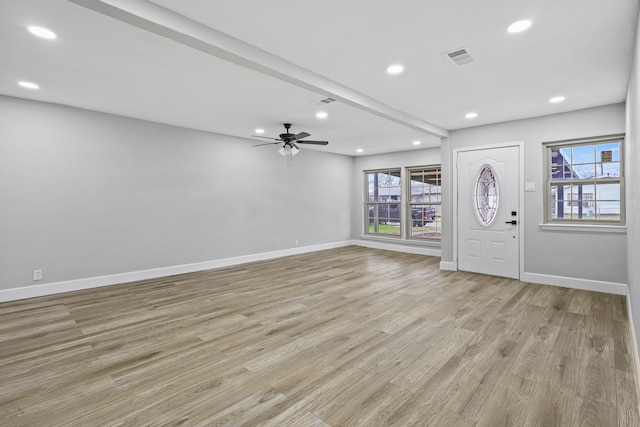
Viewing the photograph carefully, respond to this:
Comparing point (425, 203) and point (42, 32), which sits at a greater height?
point (42, 32)

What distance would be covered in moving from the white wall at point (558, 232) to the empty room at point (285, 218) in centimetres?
3

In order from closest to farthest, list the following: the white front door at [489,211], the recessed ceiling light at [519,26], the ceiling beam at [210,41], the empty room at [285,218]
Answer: the ceiling beam at [210,41] → the empty room at [285,218] → the recessed ceiling light at [519,26] → the white front door at [489,211]

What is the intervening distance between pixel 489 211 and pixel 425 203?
101 inches

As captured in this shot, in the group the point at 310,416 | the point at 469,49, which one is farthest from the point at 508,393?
the point at 469,49

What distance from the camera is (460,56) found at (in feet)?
9.77

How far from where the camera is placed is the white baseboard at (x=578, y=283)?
4297mm

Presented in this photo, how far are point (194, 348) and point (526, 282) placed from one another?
190 inches

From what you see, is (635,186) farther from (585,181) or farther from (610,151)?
(610,151)

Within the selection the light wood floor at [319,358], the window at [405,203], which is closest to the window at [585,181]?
the light wood floor at [319,358]

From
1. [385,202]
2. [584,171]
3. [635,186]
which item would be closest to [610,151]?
[584,171]

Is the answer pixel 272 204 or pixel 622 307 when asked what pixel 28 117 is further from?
pixel 622 307

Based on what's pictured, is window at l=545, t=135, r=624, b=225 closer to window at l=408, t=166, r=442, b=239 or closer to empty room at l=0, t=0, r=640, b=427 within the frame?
empty room at l=0, t=0, r=640, b=427

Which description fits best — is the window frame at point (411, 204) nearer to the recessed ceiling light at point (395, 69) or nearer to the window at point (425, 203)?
the window at point (425, 203)

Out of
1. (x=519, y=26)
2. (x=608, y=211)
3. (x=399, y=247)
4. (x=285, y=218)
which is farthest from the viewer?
(x=399, y=247)
